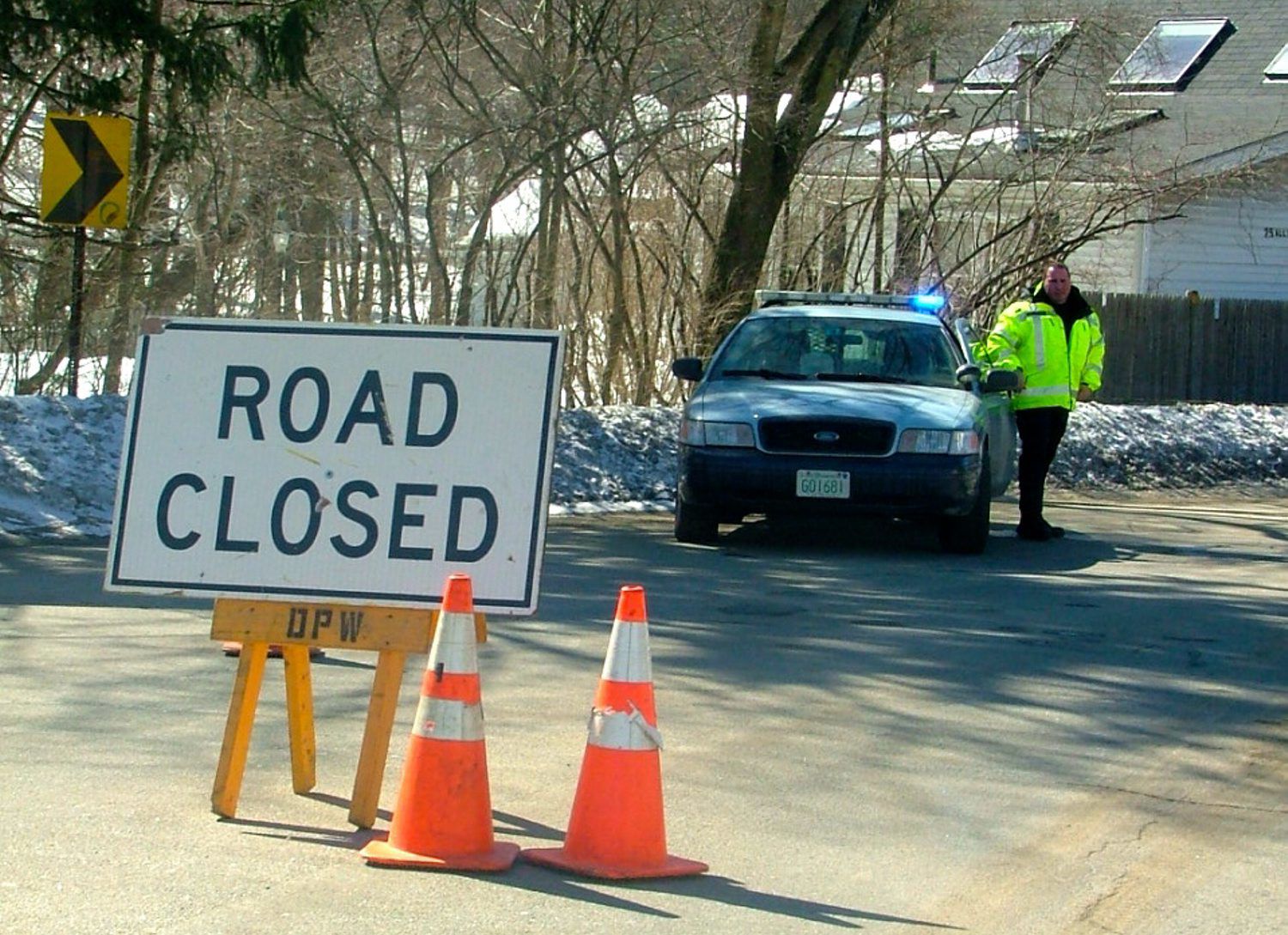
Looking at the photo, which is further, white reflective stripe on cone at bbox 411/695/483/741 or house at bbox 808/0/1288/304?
house at bbox 808/0/1288/304

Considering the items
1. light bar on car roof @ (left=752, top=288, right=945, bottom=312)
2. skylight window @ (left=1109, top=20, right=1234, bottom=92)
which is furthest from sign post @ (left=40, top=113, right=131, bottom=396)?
skylight window @ (left=1109, top=20, right=1234, bottom=92)

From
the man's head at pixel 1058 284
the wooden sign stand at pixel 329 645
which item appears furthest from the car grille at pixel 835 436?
the wooden sign stand at pixel 329 645

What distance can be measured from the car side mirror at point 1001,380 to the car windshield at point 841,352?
24 centimetres

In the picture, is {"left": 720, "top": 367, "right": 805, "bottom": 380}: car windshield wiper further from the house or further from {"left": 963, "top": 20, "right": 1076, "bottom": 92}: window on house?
{"left": 963, "top": 20, "right": 1076, "bottom": 92}: window on house

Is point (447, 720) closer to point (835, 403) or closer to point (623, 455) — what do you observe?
point (835, 403)

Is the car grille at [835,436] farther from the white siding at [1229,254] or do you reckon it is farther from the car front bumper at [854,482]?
the white siding at [1229,254]

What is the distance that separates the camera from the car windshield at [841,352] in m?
12.9

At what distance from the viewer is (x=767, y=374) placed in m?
12.9

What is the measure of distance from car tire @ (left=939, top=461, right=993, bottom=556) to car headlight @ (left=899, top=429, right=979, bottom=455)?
36cm

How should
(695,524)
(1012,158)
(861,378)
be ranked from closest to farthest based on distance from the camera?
(695,524), (861,378), (1012,158)

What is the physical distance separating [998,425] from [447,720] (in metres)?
8.92

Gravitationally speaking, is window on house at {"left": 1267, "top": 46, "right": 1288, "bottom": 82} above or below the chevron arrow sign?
above

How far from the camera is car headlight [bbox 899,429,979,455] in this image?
464 inches

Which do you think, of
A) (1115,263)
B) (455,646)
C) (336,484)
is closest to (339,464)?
(336,484)
